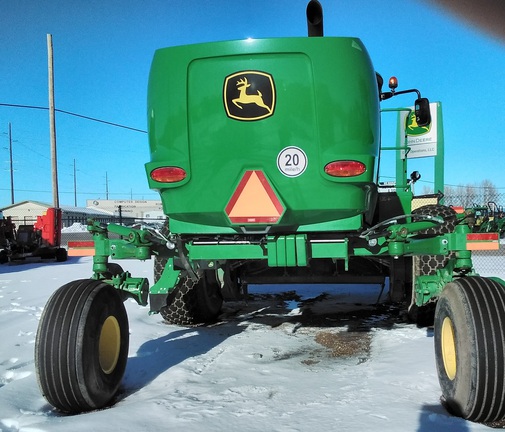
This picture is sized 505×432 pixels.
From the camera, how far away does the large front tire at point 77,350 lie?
8.35ft

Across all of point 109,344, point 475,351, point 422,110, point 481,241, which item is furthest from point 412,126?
point 109,344

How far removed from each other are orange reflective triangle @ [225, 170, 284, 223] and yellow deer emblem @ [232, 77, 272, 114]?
42 centimetres

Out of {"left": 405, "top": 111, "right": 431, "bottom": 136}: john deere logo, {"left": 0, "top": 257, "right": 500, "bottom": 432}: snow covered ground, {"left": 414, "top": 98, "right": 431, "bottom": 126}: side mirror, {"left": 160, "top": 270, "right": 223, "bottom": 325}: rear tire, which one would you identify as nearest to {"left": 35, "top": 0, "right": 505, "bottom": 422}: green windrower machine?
{"left": 0, "top": 257, "right": 500, "bottom": 432}: snow covered ground

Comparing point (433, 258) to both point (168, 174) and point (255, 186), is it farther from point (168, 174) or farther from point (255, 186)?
point (168, 174)

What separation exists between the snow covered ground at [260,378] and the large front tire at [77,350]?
0.11 meters

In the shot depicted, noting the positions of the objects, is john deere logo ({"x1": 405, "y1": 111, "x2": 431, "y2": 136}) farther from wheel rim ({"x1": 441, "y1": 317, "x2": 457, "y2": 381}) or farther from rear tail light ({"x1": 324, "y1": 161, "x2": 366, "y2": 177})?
wheel rim ({"x1": 441, "y1": 317, "x2": 457, "y2": 381})

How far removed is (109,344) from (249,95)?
183 centimetres

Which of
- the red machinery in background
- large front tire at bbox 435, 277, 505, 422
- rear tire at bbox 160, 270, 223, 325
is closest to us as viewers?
large front tire at bbox 435, 277, 505, 422

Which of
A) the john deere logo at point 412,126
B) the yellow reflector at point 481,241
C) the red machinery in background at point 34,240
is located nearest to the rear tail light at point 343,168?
the yellow reflector at point 481,241

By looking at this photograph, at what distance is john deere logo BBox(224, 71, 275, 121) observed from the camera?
111 inches

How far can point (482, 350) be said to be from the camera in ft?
7.41

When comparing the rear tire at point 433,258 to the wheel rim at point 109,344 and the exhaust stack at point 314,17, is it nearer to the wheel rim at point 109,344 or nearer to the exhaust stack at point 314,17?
the exhaust stack at point 314,17

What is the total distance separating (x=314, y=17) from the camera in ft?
11.4

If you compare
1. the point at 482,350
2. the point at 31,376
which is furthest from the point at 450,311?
the point at 31,376
